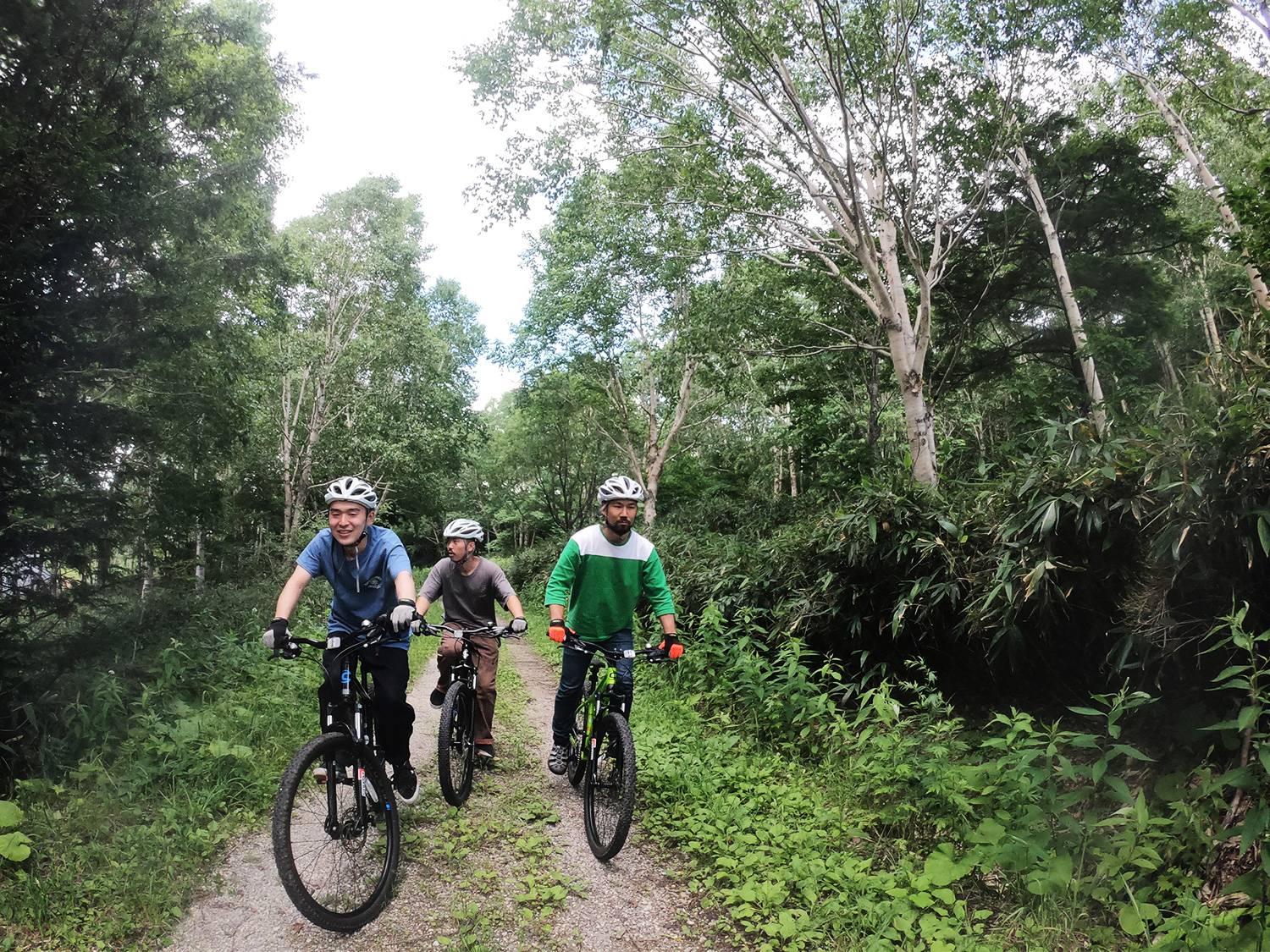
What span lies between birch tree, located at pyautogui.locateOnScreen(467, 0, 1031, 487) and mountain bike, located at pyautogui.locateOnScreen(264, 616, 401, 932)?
750cm

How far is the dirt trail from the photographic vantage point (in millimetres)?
3127

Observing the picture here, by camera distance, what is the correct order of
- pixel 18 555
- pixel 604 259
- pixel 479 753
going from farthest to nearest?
pixel 604 259
pixel 18 555
pixel 479 753

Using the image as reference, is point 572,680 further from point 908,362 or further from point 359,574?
point 908,362

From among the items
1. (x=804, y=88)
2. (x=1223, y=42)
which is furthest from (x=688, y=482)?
(x=1223, y=42)

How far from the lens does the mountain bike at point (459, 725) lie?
14.2ft

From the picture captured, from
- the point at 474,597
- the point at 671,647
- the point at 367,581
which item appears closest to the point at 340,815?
the point at 367,581

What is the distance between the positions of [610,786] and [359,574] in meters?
2.01

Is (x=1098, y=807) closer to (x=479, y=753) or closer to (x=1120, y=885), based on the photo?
(x=1120, y=885)

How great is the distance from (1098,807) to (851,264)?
11.9 metres

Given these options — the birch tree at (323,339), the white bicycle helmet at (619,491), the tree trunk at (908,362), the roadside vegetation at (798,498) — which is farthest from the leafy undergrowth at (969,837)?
the birch tree at (323,339)

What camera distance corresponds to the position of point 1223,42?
584 inches

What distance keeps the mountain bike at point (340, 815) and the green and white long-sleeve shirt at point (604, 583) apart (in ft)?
4.79

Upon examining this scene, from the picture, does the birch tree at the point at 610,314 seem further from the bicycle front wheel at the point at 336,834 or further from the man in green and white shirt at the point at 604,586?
the bicycle front wheel at the point at 336,834

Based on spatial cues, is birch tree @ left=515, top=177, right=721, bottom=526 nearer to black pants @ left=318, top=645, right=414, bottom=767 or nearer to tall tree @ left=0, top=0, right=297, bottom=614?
tall tree @ left=0, top=0, right=297, bottom=614
